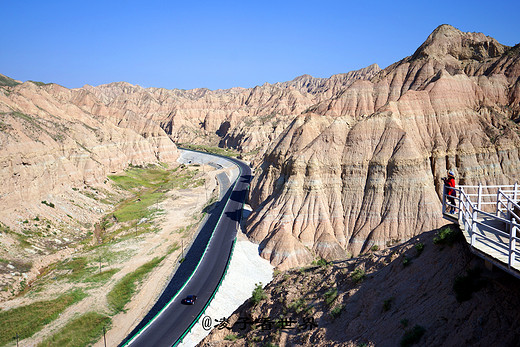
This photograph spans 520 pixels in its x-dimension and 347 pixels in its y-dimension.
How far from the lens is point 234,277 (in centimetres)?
3878

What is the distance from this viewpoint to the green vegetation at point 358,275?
1538 cm

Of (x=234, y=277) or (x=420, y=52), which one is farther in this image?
(x=420, y=52)

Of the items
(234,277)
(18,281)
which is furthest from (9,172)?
(234,277)

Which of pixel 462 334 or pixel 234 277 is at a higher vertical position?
pixel 462 334

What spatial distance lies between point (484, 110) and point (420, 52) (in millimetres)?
20931

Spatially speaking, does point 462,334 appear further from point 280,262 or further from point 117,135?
point 117,135

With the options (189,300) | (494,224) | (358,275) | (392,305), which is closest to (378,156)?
(189,300)

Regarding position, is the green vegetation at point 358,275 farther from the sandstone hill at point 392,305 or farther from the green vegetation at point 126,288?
the green vegetation at point 126,288

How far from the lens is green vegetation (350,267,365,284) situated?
50.4 feet

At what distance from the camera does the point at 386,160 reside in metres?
45.0

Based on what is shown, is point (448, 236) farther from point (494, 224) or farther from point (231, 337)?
point (231, 337)

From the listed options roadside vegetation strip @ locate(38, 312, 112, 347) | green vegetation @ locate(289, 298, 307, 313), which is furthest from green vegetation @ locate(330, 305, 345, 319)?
roadside vegetation strip @ locate(38, 312, 112, 347)

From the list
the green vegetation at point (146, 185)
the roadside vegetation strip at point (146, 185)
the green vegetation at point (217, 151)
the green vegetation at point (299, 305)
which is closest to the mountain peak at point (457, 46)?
the green vegetation at point (299, 305)

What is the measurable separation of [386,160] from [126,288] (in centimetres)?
3683
